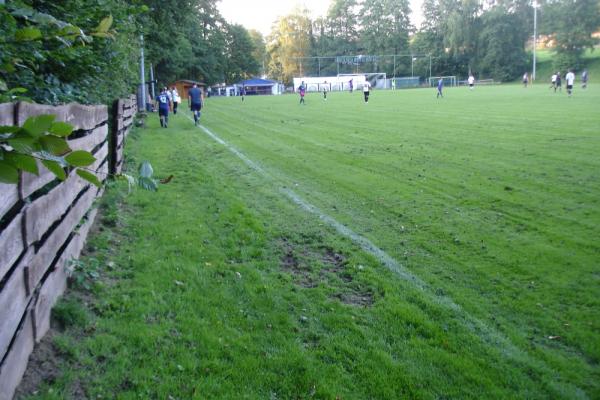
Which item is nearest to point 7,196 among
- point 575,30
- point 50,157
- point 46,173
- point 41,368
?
point 46,173

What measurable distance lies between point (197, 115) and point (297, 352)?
19.9 m

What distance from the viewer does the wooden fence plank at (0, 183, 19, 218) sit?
2738 mm

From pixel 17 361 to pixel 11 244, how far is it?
2.37 ft

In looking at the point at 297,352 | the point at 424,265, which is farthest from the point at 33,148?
the point at 424,265

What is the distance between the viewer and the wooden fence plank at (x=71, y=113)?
299 cm

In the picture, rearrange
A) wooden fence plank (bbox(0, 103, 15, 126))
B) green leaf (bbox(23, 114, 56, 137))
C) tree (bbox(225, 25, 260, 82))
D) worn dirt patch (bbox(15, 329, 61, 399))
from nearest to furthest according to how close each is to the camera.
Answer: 1. green leaf (bbox(23, 114, 56, 137))
2. wooden fence plank (bbox(0, 103, 15, 126))
3. worn dirt patch (bbox(15, 329, 61, 399))
4. tree (bbox(225, 25, 260, 82))

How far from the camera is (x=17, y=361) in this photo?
10.1 ft

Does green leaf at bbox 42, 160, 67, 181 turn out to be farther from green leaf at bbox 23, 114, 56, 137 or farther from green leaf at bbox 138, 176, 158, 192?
green leaf at bbox 138, 176, 158, 192

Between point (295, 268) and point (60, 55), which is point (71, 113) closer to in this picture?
point (60, 55)

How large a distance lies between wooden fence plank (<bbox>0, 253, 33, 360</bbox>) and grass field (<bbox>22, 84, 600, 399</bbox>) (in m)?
0.45

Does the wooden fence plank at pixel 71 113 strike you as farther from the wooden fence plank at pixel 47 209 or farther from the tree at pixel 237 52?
the tree at pixel 237 52

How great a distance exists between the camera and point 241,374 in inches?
136

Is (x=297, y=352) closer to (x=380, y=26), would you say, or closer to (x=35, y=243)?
(x=35, y=243)

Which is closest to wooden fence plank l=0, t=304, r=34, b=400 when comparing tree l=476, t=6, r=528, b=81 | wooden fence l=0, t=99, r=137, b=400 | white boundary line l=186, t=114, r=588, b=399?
wooden fence l=0, t=99, r=137, b=400
